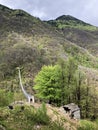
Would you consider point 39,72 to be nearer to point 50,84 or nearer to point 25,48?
point 50,84

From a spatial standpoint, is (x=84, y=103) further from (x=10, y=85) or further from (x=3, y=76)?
(x=3, y=76)

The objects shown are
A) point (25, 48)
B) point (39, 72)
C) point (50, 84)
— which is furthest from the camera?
point (25, 48)

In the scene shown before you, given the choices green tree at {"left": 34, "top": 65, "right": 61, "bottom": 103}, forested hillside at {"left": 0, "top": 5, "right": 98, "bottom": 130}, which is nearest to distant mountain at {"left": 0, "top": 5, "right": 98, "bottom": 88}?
forested hillside at {"left": 0, "top": 5, "right": 98, "bottom": 130}

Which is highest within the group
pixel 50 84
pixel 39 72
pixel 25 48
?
pixel 25 48

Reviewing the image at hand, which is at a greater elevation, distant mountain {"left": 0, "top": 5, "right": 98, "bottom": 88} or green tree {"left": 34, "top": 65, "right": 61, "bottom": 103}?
distant mountain {"left": 0, "top": 5, "right": 98, "bottom": 88}

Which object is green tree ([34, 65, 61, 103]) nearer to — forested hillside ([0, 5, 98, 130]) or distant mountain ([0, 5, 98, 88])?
forested hillside ([0, 5, 98, 130])

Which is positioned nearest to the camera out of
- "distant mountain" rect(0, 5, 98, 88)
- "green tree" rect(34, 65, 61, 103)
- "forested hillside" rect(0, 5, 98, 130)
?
"forested hillside" rect(0, 5, 98, 130)

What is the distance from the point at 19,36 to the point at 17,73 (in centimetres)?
4450

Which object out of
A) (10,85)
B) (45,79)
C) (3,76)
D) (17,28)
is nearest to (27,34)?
(17,28)

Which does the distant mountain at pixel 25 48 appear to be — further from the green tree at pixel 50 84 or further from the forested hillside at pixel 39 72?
the green tree at pixel 50 84

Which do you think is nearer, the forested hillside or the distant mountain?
the forested hillside

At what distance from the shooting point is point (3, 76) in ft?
343

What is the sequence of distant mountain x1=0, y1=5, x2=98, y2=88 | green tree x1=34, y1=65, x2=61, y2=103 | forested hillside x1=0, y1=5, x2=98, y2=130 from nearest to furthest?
forested hillside x1=0, y1=5, x2=98, y2=130 < green tree x1=34, y1=65, x2=61, y2=103 < distant mountain x1=0, y1=5, x2=98, y2=88

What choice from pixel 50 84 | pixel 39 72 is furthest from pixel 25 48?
pixel 50 84
